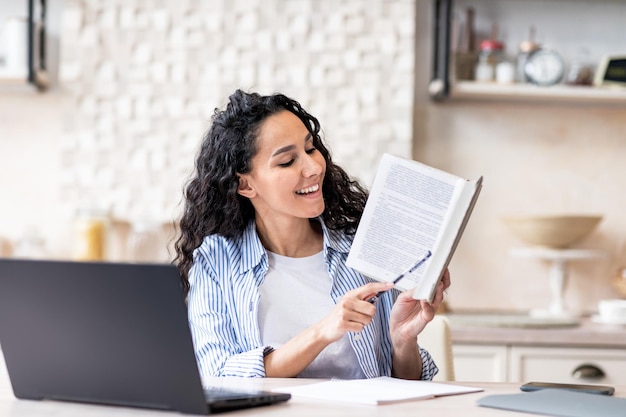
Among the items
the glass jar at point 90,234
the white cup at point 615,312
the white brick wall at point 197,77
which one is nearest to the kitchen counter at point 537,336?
the white cup at point 615,312

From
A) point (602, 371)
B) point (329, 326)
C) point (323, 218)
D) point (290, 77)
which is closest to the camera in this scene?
point (329, 326)

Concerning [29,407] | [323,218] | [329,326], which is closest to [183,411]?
[29,407]

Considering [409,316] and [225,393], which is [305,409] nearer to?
[225,393]

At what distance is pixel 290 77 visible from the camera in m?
3.32

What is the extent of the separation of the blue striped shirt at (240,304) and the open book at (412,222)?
0.30 meters

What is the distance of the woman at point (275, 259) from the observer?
6.20 ft

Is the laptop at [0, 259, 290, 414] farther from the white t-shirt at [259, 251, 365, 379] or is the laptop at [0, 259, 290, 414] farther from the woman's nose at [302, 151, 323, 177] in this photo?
the woman's nose at [302, 151, 323, 177]

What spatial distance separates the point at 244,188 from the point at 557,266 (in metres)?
1.63

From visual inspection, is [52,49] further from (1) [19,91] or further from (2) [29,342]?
(2) [29,342]

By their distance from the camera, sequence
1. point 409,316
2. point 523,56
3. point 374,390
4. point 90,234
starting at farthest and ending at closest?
1. point 523,56
2. point 90,234
3. point 409,316
4. point 374,390

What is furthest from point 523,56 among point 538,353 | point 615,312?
point 538,353

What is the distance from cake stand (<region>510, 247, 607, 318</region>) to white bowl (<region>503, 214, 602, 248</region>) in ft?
0.13

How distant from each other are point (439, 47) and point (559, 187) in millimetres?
701

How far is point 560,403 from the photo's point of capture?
1.36 m
